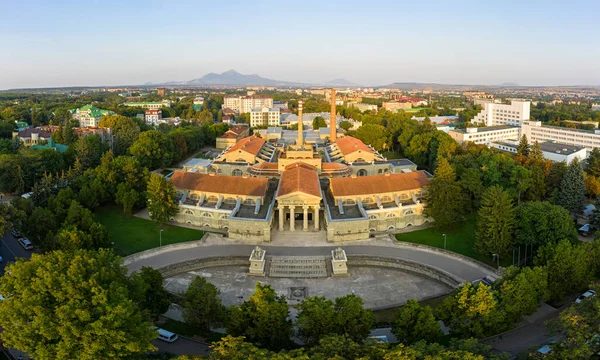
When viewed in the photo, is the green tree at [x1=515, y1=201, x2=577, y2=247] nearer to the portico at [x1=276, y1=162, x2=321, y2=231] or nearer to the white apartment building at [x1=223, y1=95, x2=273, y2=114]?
the portico at [x1=276, y1=162, x2=321, y2=231]

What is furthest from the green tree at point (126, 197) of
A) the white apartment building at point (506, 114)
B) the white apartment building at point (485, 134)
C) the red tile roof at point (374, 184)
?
the white apartment building at point (506, 114)

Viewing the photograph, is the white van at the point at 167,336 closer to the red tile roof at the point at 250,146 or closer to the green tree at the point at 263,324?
the green tree at the point at 263,324

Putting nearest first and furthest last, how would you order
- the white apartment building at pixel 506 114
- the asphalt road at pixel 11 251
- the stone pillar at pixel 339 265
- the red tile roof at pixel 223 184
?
the stone pillar at pixel 339 265, the asphalt road at pixel 11 251, the red tile roof at pixel 223 184, the white apartment building at pixel 506 114

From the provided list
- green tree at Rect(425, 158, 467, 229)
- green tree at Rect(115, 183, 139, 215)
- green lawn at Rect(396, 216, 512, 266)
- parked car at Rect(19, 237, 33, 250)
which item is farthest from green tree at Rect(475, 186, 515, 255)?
parked car at Rect(19, 237, 33, 250)

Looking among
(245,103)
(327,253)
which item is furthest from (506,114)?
(245,103)

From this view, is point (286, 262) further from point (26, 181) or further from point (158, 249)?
point (26, 181)
